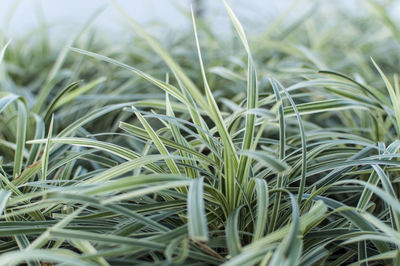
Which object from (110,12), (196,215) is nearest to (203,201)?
(196,215)

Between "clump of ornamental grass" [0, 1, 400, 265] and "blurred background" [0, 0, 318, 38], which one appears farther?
"blurred background" [0, 0, 318, 38]

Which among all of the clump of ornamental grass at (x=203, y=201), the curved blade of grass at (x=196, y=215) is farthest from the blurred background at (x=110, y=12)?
the curved blade of grass at (x=196, y=215)

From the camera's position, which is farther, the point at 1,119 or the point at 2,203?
the point at 1,119

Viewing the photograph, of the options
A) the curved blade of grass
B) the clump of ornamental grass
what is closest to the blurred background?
the clump of ornamental grass

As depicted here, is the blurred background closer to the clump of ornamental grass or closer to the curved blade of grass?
the clump of ornamental grass

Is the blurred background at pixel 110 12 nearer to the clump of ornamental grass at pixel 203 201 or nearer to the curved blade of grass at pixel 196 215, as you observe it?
the clump of ornamental grass at pixel 203 201

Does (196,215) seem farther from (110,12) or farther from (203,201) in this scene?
(110,12)

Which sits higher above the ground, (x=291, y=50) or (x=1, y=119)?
(x=291, y=50)

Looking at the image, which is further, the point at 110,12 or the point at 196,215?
the point at 110,12

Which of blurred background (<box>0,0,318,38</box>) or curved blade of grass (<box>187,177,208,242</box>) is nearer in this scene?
curved blade of grass (<box>187,177,208,242</box>)

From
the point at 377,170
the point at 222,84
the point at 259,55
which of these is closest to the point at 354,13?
the point at 259,55

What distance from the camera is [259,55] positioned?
121 centimetres

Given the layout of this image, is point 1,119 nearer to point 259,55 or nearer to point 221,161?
point 221,161

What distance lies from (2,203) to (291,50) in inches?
28.9
